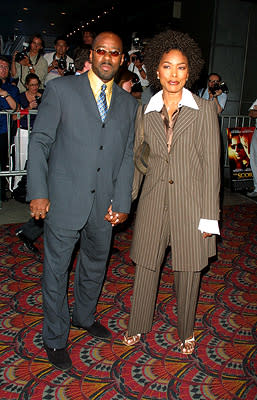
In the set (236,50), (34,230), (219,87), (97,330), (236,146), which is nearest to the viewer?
(97,330)

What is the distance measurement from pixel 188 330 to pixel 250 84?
22.3 ft

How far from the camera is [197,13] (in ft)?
27.6

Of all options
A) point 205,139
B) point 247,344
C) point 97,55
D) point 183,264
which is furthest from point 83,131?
point 247,344

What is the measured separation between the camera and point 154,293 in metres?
2.72

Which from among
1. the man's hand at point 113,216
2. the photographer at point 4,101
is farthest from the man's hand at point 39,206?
the photographer at point 4,101

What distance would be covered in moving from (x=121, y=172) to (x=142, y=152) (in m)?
0.18

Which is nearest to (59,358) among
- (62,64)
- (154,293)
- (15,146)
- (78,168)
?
(154,293)

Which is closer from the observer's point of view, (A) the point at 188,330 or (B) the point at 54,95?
(B) the point at 54,95

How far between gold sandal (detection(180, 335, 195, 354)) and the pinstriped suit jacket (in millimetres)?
573

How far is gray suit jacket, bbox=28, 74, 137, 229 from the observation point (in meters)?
2.22

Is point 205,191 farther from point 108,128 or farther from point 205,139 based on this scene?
point 108,128

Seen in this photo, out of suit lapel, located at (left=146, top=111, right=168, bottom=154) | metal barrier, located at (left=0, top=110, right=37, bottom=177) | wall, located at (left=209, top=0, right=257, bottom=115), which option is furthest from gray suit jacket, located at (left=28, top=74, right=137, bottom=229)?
wall, located at (left=209, top=0, right=257, bottom=115)

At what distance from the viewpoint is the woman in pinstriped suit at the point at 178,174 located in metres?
2.35

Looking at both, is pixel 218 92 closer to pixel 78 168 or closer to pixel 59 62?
pixel 59 62
